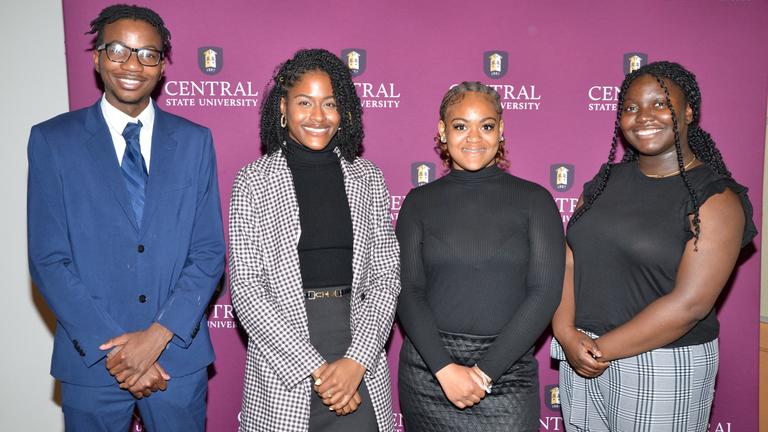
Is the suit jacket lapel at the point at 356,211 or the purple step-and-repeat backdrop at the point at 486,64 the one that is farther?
the purple step-and-repeat backdrop at the point at 486,64

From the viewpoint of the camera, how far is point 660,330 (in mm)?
2078

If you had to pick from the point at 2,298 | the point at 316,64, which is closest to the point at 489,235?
the point at 316,64

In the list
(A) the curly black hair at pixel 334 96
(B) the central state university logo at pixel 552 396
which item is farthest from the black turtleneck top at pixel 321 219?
(B) the central state university logo at pixel 552 396

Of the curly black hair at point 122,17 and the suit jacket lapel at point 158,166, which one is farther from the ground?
the curly black hair at point 122,17

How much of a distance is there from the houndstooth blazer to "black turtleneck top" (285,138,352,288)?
4 cm

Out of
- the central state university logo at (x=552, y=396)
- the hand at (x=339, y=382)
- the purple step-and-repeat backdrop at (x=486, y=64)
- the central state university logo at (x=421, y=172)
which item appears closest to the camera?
the hand at (x=339, y=382)

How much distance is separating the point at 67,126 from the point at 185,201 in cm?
49

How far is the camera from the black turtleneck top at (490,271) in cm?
212

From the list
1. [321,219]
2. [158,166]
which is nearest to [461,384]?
[321,219]

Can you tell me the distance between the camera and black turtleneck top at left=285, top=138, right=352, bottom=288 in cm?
212

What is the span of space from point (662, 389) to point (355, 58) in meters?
2.08

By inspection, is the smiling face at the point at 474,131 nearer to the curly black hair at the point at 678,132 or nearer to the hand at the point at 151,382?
the curly black hair at the point at 678,132

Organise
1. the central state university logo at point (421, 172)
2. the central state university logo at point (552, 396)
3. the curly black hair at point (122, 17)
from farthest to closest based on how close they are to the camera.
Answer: the central state university logo at point (552, 396) < the central state university logo at point (421, 172) < the curly black hair at point (122, 17)

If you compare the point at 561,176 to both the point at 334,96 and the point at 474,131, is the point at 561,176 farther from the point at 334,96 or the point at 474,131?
the point at 334,96
